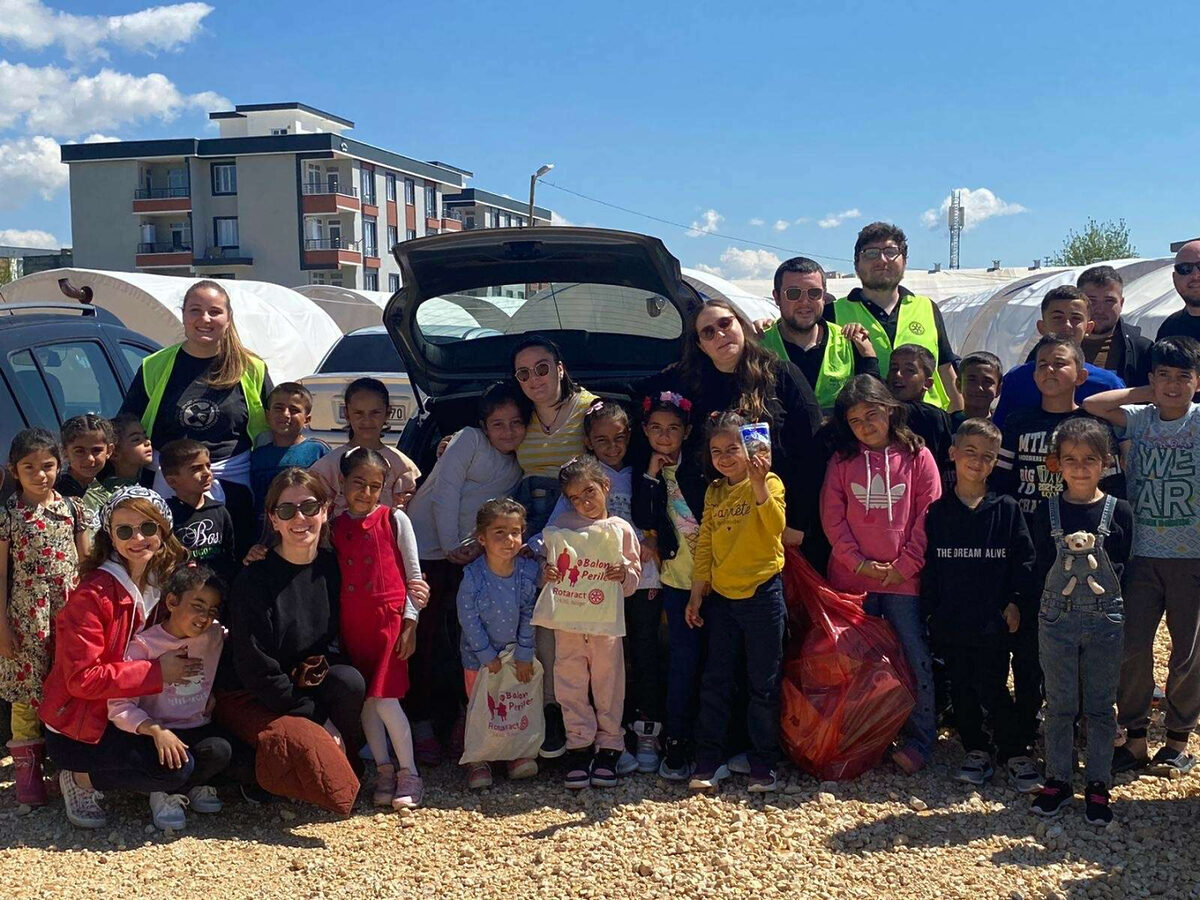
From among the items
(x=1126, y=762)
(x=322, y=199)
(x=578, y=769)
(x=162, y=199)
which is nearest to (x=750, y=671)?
(x=578, y=769)

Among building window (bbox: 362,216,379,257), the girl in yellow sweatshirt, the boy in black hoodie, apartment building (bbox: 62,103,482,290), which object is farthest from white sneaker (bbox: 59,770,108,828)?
building window (bbox: 362,216,379,257)

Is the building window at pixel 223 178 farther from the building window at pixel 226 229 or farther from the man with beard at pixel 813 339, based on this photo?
the man with beard at pixel 813 339

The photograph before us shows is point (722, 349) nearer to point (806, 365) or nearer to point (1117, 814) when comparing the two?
point (806, 365)

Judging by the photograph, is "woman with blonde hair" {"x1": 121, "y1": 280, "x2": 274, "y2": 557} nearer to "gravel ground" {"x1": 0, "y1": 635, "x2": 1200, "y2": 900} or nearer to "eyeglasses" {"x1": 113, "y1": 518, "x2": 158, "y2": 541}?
"eyeglasses" {"x1": 113, "y1": 518, "x2": 158, "y2": 541}

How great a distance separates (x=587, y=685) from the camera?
4.27 m

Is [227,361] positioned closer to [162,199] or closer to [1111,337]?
[1111,337]

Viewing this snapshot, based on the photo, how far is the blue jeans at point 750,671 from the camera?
413cm

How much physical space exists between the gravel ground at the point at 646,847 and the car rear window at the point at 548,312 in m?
2.27

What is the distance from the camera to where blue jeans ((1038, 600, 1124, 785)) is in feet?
12.6

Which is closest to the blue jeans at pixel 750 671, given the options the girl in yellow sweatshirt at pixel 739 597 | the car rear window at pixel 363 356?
the girl in yellow sweatshirt at pixel 739 597

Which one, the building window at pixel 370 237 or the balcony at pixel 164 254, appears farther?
the building window at pixel 370 237

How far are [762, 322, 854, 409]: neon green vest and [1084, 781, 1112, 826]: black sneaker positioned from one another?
1.89 meters

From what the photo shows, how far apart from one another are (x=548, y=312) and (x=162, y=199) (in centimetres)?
5331

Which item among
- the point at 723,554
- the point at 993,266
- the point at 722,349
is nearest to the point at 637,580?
the point at 723,554
